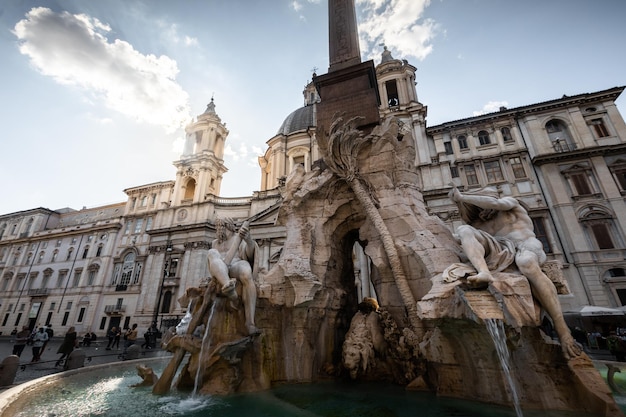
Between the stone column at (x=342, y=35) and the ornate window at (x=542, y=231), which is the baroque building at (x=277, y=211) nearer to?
the ornate window at (x=542, y=231)

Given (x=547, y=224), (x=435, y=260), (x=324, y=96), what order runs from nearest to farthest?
(x=435, y=260), (x=324, y=96), (x=547, y=224)

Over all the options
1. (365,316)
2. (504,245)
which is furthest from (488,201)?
(365,316)

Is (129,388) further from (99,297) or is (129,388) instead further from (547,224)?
(99,297)

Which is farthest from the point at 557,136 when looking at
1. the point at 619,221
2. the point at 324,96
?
the point at 324,96

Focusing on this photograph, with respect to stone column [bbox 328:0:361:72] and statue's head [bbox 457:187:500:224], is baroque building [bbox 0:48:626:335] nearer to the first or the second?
stone column [bbox 328:0:361:72]

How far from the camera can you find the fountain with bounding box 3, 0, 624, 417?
3.43 metres

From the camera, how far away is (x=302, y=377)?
4.84 meters

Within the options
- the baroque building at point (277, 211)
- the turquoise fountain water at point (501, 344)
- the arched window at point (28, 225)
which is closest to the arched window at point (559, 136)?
the baroque building at point (277, 211)

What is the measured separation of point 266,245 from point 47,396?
2152 centimetres

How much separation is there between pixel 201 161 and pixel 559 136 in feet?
115

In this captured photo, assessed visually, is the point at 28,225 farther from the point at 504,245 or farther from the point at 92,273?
the point at 504,245

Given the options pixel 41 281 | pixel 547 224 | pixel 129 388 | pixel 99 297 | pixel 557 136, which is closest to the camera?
pixel 129 388

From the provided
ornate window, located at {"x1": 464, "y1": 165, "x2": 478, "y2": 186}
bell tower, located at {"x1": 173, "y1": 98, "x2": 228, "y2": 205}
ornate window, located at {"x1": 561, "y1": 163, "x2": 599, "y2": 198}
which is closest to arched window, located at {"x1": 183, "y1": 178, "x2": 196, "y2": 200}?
bell tower, located at {"x1": 173, "y1": 98, "x2": 228, "y2": 205}

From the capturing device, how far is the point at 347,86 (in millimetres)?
7406
